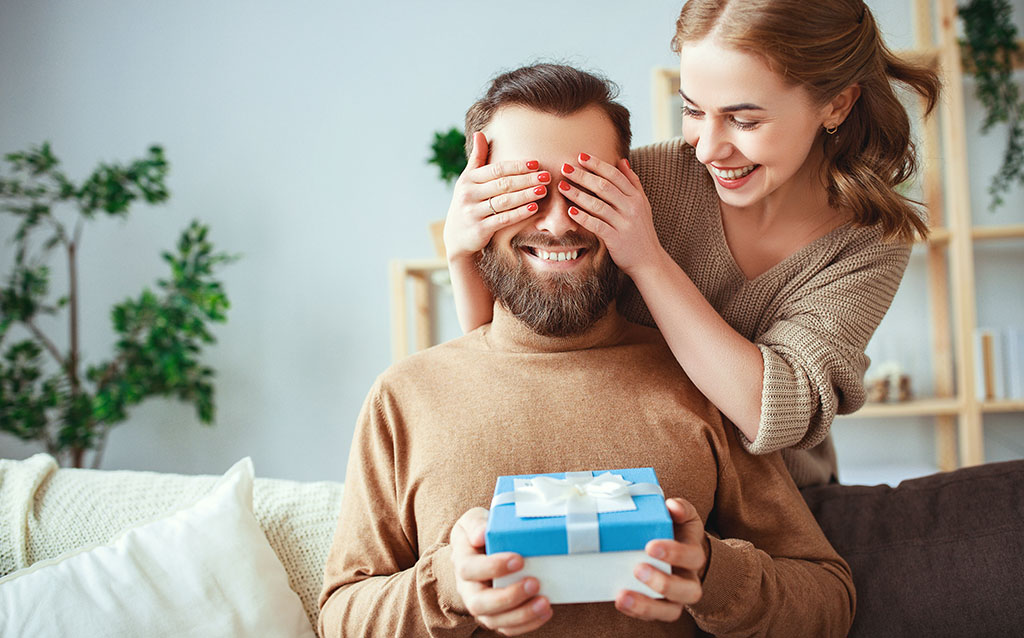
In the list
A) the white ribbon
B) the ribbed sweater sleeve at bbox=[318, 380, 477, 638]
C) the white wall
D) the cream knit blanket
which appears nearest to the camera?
the white ribbon

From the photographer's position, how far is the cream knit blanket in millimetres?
1329

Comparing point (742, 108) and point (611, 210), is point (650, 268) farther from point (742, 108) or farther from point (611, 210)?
point (742, 108)

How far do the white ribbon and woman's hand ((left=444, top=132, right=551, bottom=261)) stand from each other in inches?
16.3

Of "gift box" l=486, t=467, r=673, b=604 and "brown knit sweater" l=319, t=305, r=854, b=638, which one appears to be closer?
"gift box" l=486, t=467, r=673, b=604

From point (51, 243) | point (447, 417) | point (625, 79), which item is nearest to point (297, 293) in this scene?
point (51, 243)

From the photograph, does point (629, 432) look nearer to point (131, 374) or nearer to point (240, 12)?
point (131, 374)

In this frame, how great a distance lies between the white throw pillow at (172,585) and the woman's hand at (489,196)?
61cm

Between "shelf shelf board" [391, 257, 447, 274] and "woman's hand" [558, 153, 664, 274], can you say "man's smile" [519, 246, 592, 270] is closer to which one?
"woman's hand" [558, 153, 664, 274]

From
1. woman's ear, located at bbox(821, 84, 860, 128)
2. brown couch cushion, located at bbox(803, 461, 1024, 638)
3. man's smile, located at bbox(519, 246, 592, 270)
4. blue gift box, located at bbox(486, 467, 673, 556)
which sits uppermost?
woman's ear, located at bbox(821, 84, 860, 128)

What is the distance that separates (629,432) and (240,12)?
2.56 metres

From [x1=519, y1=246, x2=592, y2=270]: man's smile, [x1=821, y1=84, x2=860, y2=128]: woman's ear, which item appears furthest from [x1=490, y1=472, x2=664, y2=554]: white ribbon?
[x1=821, y1=84, x2=860, y2=128]: woman's ear

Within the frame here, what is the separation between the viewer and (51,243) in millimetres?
2816

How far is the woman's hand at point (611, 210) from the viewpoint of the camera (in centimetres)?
114

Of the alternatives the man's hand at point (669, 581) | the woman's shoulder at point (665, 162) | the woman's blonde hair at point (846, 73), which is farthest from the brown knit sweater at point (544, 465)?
the woman's blonde hair at point (846, 73)
